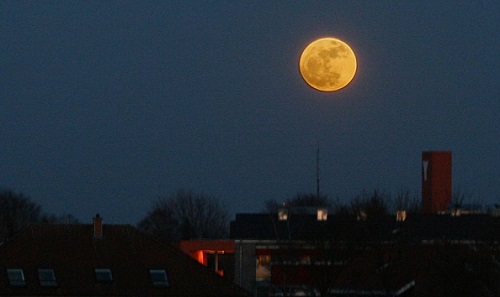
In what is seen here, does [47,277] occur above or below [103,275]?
below

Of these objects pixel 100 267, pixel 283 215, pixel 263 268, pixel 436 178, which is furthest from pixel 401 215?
pixel 436 178

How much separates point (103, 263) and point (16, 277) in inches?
196

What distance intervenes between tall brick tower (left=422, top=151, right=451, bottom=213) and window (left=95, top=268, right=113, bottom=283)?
233 feet

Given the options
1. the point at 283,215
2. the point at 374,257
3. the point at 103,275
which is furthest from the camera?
the point at 283,215

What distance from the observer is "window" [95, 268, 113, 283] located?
259ft

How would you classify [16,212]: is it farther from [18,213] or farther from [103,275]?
[103,275]

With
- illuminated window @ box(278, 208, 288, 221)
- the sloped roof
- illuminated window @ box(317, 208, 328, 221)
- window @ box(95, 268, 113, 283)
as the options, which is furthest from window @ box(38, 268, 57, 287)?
illuminated window @ box(278, 208, 288, 221)

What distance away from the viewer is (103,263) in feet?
262

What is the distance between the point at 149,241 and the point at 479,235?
2403 cm

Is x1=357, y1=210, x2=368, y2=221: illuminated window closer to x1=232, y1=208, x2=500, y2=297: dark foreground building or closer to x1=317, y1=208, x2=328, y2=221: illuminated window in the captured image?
x1=232, y1=208, x2=500, y2=297: dark foreground building

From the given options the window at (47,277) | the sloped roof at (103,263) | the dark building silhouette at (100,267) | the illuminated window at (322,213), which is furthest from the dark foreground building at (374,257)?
the window at (47,277)

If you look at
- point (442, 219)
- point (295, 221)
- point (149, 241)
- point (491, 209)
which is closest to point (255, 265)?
point (295, 221)

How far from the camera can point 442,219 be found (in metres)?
100

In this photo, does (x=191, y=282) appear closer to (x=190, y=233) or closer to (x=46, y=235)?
(x=46, y=235)
